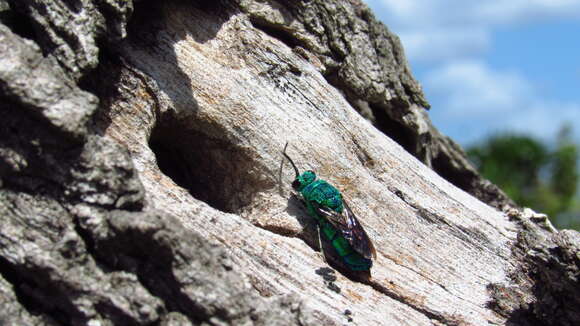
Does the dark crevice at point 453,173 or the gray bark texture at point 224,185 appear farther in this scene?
the dark crevice at point 453,173

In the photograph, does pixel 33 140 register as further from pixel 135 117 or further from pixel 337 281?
pixel 337 281

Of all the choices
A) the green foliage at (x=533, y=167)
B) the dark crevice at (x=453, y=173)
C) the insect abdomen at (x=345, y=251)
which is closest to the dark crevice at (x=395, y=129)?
the dark crevice at (x=453, y=173)

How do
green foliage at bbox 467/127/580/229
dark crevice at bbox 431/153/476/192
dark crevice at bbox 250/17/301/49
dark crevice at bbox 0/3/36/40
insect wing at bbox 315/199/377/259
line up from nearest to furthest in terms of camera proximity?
dark crevice at bbox 0/3/36/40
insect wing at bbox 315/199/377/259
dark crevice at bbox 250/17/301/49
dark crevice at bbox 431/153/476/192
green foliage at bbox 467/127/580/229

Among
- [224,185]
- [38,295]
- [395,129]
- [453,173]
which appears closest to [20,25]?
[38,295]

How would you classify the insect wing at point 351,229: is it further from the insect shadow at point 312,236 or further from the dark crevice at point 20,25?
the dark crevice at point 20,25

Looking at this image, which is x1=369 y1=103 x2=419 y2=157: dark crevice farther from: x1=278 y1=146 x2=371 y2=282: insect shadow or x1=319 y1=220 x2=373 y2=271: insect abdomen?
x1=319 y1=220 x2=373 y2=271: insect abdomen

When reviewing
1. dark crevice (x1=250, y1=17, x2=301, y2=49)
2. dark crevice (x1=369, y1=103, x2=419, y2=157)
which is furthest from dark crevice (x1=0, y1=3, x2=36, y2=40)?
dark crevice (x1=369, y1=103, x2=419, y2=157)
